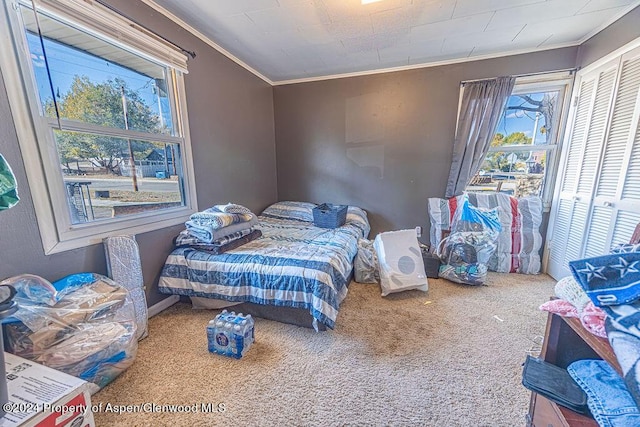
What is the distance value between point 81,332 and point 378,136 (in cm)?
321

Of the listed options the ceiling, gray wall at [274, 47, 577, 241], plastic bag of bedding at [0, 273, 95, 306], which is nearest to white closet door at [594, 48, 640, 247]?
the ceiling

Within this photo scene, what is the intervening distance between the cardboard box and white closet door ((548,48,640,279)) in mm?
3358

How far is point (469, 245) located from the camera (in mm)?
2584

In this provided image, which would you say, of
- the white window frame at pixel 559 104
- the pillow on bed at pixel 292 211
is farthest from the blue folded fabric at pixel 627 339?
the white window frame at pixel 559 104

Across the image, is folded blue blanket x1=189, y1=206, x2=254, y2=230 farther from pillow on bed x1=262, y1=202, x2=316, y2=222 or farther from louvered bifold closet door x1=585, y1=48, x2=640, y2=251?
louvered bifold closet door x1=585, y1=48, x2=640, y2=251

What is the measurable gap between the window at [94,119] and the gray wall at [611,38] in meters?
3.51

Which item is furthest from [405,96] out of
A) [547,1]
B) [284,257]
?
[284,257]

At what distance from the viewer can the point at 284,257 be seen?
1.89m

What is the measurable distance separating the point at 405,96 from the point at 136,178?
296cm

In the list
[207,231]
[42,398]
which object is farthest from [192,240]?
[42,398]

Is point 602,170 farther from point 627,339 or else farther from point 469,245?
point 627,339

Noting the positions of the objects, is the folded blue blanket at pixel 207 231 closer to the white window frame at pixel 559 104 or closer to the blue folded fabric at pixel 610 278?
the blue folded fabric at pixel 610 278

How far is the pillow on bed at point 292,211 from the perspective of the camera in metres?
3.19

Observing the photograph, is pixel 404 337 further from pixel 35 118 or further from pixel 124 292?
pixel 35 118
